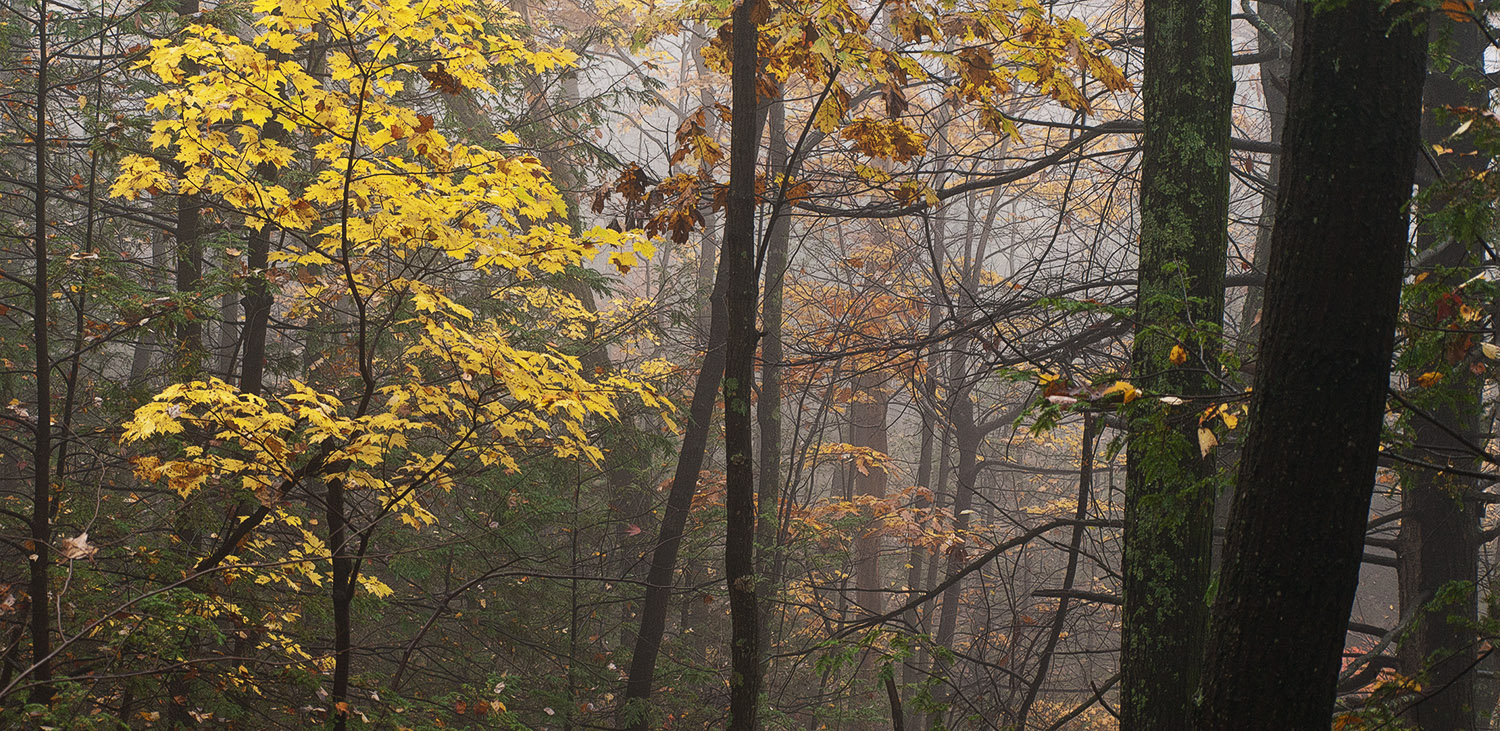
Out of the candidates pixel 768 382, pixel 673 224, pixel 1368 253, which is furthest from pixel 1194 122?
pixel 768 382

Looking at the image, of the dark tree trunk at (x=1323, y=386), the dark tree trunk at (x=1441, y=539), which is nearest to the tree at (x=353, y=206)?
the dark tree trunk at (x=1323, y=386)

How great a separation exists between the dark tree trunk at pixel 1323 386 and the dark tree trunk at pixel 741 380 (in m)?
2.05

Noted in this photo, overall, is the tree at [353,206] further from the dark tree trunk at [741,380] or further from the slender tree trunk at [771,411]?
the slender tree trunk at [771,411]

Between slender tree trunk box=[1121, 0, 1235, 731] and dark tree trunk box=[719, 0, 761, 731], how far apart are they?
1.55 meters

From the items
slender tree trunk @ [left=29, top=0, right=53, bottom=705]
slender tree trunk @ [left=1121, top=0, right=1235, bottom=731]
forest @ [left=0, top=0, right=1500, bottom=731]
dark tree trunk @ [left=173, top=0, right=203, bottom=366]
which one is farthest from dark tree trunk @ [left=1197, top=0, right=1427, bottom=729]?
dark tree trunk @ [left=173, top=0, right=203, bottom=366]

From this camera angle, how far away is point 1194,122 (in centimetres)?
369

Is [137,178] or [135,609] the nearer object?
[135,609]

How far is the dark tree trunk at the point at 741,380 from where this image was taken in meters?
3.76

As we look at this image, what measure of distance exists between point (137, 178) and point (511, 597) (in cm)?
710

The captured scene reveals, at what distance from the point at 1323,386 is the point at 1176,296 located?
1419 millimetres

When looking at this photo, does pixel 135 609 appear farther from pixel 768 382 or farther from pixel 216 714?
pixel 768 382

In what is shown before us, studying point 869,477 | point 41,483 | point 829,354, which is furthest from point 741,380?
point 869,477

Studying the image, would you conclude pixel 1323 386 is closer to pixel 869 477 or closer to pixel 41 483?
pixel 41 483

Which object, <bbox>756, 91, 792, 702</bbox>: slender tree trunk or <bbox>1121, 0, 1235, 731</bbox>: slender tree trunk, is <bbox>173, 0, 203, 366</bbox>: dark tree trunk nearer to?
<bbox>1121, 0, 1235, 731</bbox>: slender tree trunk
